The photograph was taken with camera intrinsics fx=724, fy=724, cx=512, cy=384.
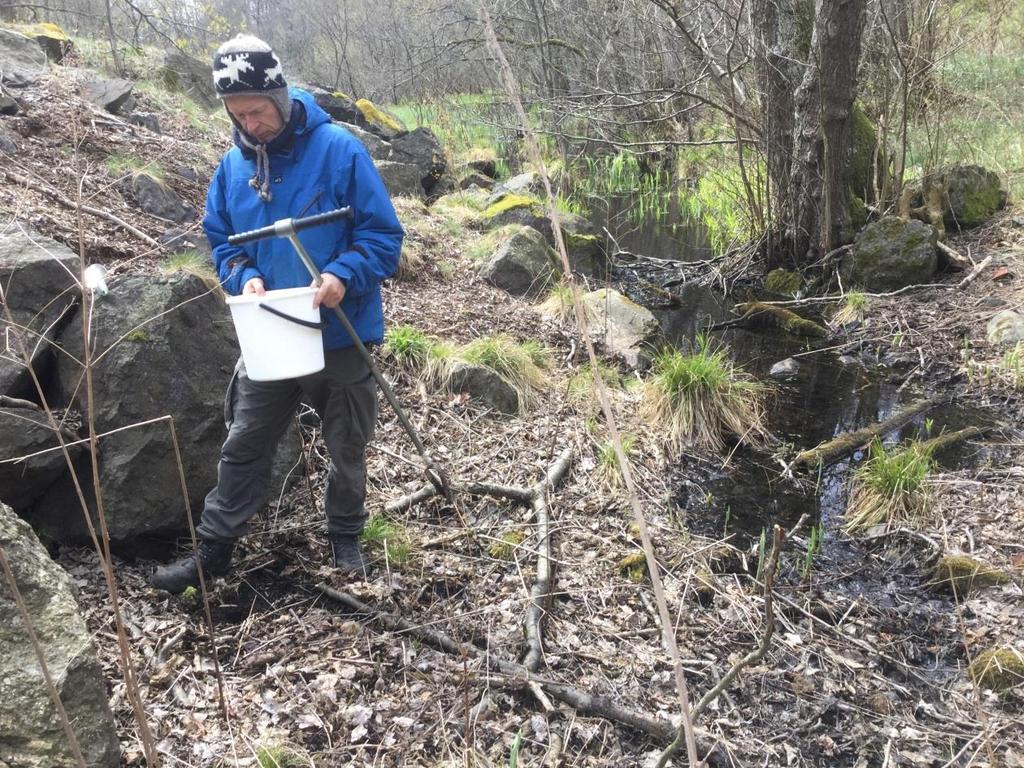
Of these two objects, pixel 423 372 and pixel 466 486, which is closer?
pixel 466 486

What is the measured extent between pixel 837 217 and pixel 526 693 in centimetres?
Answer: 697

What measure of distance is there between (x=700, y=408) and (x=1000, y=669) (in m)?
2.47

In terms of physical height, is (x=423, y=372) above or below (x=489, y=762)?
above

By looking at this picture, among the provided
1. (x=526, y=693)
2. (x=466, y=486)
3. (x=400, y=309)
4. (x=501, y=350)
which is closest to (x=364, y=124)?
(x=400, y=309)

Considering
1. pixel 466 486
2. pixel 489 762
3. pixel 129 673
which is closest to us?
pixel 129 673

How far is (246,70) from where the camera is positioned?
2504mm

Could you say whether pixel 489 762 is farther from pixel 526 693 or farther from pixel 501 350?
pixel 501 350

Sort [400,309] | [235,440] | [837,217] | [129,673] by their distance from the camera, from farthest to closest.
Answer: [837,217], [400,309], [235,440], [129,673]

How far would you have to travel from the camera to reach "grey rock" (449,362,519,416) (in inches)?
193

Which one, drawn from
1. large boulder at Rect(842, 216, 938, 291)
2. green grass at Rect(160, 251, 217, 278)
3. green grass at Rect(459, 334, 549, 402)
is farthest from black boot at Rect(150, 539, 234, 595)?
large boulder at Rect(842, 216, 938, 291)

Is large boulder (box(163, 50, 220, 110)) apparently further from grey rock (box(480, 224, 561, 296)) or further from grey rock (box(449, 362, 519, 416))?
grey rock (box(449, 362, 519, 416))

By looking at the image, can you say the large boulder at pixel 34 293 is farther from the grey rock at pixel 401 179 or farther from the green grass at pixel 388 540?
the grey rock at pixel 401 179

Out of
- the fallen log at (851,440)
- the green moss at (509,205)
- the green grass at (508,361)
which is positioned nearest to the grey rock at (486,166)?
the green moss at (509,205)

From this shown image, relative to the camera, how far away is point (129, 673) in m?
1.49
